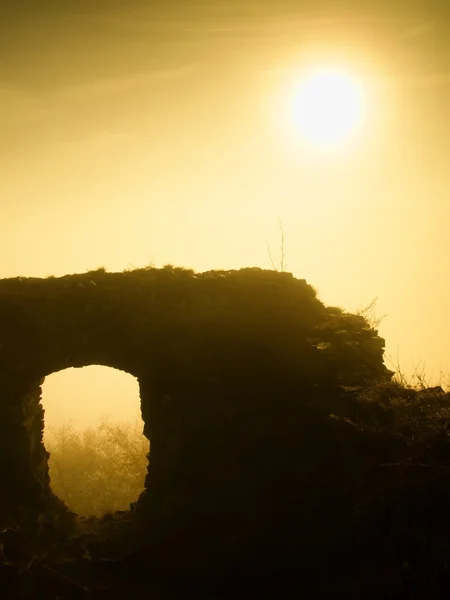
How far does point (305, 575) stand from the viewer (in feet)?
25.7

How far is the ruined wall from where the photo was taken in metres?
9.37

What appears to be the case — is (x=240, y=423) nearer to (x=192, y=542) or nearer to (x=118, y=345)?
(x=192, y=542)

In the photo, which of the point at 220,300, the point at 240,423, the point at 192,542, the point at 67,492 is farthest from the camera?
the point at 67,492

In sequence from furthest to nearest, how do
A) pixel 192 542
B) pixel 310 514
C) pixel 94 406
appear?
pixel 94 406, pixel 192 542, pixel 310 514

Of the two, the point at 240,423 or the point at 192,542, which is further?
the point at 240,423

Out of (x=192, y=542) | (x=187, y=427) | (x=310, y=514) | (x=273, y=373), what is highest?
(x=273, y=373)

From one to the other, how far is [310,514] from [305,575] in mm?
906

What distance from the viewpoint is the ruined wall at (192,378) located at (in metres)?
9.37

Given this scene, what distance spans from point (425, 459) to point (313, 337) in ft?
13.1

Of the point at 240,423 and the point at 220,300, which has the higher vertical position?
the point at 220,300

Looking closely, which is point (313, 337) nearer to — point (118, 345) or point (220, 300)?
point (220, 300)

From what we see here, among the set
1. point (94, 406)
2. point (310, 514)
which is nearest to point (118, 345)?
point (310, 514)

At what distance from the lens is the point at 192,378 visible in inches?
416

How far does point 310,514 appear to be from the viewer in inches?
331
